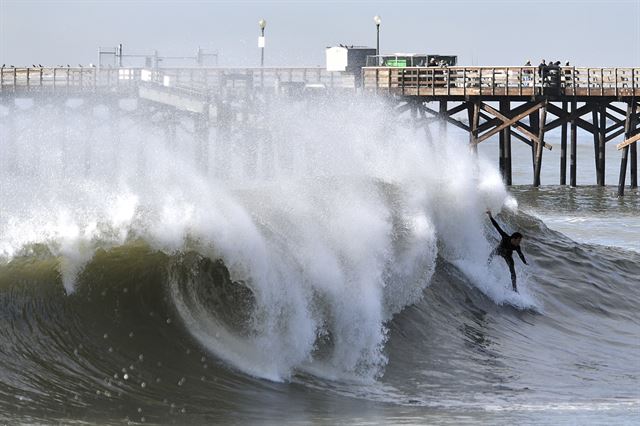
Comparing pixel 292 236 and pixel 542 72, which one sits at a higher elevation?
pixel 542 72

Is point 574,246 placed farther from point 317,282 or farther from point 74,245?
point 74,245

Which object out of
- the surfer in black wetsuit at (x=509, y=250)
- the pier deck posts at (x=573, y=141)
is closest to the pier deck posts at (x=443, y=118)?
the pier deck posts at (x=573, y=141)

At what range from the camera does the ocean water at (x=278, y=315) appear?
11891 millimetres

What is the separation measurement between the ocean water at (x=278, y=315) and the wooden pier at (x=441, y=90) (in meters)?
21.1

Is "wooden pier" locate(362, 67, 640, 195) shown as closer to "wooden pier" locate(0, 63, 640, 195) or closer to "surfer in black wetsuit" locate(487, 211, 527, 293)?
"wooden pier" locate(0, 63, 640, 195)

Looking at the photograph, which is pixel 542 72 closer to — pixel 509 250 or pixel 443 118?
pixel 443 118

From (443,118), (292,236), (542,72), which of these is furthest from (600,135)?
(292,236)

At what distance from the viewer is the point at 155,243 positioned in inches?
556

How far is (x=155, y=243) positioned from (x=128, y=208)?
59 cm

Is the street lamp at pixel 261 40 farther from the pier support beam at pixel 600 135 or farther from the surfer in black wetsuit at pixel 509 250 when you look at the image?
the surfer in black wetsuit at pixel 509 250

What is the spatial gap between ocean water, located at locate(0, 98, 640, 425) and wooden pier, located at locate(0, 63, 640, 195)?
2111cm

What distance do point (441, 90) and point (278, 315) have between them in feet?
95.9

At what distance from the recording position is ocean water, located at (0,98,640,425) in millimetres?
11891

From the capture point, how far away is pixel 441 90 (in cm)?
4156
